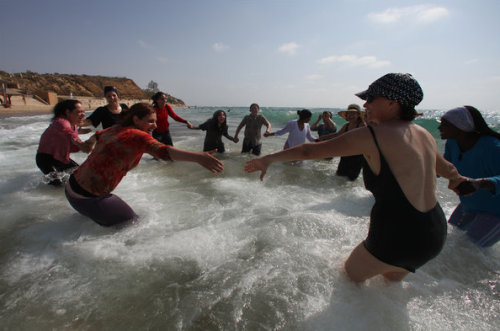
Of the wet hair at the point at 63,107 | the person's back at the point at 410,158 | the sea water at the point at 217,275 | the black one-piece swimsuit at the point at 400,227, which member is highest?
the wet hair at the point at 63,107

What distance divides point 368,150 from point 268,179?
402cm

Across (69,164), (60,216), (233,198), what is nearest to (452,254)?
(233,198)

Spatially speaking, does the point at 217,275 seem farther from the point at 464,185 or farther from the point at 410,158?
the point at 464,185

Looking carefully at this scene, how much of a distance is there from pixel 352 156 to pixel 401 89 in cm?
430

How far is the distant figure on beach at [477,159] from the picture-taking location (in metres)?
2.44

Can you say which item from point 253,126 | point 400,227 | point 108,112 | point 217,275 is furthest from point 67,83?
point 400,227

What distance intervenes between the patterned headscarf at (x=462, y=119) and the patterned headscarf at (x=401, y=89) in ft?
5.07

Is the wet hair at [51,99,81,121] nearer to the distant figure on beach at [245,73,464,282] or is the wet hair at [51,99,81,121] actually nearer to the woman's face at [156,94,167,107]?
the woman's face at [156,94,167,107]

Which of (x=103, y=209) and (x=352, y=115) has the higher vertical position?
(x=352, y=115)

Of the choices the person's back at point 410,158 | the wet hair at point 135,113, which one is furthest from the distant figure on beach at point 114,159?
the person's back at point 410,158

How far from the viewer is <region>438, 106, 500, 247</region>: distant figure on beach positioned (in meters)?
2.44

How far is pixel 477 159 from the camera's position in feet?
8.24

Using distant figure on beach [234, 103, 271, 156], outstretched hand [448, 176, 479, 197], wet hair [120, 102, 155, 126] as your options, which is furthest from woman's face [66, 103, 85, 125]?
outstretched hand [448, 176, 479, 197]

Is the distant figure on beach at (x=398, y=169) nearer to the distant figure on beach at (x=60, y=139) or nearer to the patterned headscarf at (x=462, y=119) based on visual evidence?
the patterned headscarf at (x=462, y=119)
